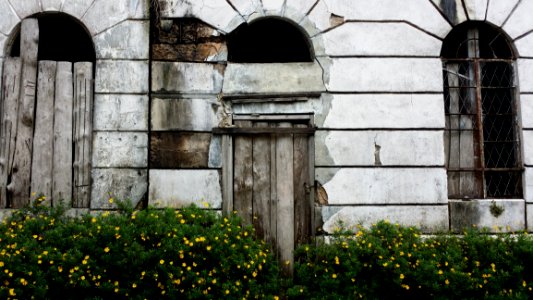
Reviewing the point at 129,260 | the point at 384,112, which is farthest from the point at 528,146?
the point at 129,260

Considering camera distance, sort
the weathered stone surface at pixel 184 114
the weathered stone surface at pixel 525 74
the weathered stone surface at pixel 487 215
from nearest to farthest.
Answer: the weathered stone surface at pixel 184 114, the weathered stone surface at pixel 487 215, the weathered stone surface at pixel 525 74

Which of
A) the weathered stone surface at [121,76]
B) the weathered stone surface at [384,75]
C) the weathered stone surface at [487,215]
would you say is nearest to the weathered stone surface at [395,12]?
the weathered stone surface at [384,75]

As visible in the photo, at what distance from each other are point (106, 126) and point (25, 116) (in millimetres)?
1085

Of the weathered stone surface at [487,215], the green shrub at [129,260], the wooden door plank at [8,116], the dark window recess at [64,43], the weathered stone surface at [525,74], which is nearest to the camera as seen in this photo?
the green shrub at [129,260]

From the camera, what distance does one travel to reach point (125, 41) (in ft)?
19.6

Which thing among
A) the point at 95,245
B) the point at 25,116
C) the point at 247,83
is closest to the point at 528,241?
the point at 247,83

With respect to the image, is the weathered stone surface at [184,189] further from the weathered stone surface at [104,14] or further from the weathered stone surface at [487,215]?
the weathered stone surface at [487,215]

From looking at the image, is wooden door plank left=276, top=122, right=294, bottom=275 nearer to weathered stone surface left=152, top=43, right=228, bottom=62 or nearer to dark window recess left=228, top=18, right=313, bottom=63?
dark window recess left=228, top=18, right=313, bottom=63

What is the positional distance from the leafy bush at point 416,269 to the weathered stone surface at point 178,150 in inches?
76.6

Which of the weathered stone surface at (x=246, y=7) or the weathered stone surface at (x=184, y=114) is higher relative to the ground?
the weathered stone surface at (x=246, y=7)

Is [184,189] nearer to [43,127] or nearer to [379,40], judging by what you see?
[43,127]

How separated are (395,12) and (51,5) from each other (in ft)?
15.5

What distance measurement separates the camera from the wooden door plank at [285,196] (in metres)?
5.93

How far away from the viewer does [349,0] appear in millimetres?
6164
